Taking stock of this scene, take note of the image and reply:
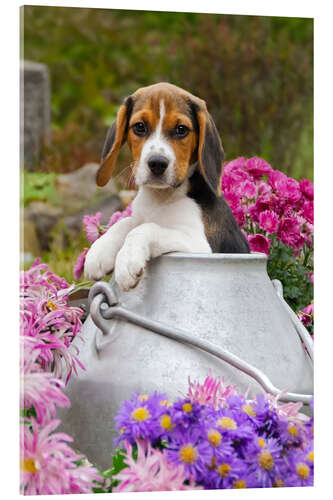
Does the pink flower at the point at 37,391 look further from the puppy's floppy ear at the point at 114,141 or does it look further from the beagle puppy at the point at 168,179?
the puppy's floppy ear at the point at 114,141

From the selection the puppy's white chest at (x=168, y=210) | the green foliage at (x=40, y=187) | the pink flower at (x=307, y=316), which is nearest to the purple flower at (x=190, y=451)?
the puppy's white chest at (x=168, y=210)

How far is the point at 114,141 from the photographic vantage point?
9.12ft

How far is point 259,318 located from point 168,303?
0.31 meters

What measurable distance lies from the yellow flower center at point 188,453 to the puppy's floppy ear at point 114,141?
3.38 ft

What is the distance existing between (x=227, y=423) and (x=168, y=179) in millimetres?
875

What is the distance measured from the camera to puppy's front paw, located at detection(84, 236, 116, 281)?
270 cm

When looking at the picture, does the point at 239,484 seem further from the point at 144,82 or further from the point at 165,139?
the point at 144,82

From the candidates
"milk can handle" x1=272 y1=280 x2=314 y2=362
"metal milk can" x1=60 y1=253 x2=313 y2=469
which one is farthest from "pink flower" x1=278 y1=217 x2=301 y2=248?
"metal milk can" x1=60 y1=253 x2=313 y2=469

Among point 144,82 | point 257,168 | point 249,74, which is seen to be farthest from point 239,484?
point 144,82

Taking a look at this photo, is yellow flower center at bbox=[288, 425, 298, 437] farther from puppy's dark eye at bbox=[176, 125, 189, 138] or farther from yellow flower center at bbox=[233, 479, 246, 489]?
puppy's dark eye at bbox=[176, 125, 189, 138]

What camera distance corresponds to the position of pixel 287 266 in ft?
11.5

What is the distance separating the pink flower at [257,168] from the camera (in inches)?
139

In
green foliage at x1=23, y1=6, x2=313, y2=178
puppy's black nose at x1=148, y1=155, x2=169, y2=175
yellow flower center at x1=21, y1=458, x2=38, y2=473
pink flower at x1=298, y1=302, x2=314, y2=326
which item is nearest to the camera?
yellow flower center at x1=21, y1=458, x2=38, y2=473

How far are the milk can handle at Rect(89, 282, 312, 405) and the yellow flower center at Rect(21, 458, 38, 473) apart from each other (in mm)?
470
